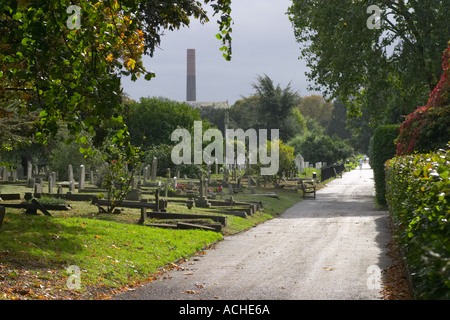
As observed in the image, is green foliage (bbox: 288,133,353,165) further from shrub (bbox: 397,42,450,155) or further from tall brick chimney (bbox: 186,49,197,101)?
tall brick chimney (bbox: 186,49,197,101)

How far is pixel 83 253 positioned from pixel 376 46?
87.2ft

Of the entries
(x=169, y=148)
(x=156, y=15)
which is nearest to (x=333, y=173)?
(x=169, y=148)

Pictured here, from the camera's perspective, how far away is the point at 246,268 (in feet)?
40.8

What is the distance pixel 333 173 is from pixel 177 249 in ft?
183

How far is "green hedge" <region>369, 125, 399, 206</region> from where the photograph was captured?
102ft

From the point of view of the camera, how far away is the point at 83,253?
38.9 feet

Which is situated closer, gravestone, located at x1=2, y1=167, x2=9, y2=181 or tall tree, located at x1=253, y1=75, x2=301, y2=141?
gravestone, located at x1=2, y1=167, x2=9, y2=181

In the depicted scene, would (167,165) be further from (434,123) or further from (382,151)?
(434,123)

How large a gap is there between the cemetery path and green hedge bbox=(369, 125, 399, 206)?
871 cm

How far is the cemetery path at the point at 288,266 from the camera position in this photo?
32.2ft

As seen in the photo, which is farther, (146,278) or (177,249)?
(177,249)

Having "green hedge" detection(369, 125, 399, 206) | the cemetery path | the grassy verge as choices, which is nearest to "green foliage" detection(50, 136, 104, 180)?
"green hedge" detection(369, 125, 399, 206)

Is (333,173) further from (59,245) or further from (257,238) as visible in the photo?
(59,245)

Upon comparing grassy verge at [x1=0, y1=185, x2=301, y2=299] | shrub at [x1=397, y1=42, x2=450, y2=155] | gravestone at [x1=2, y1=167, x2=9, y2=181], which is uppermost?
shrub at [x1=397, y1=42, x2=450, y2=155]
